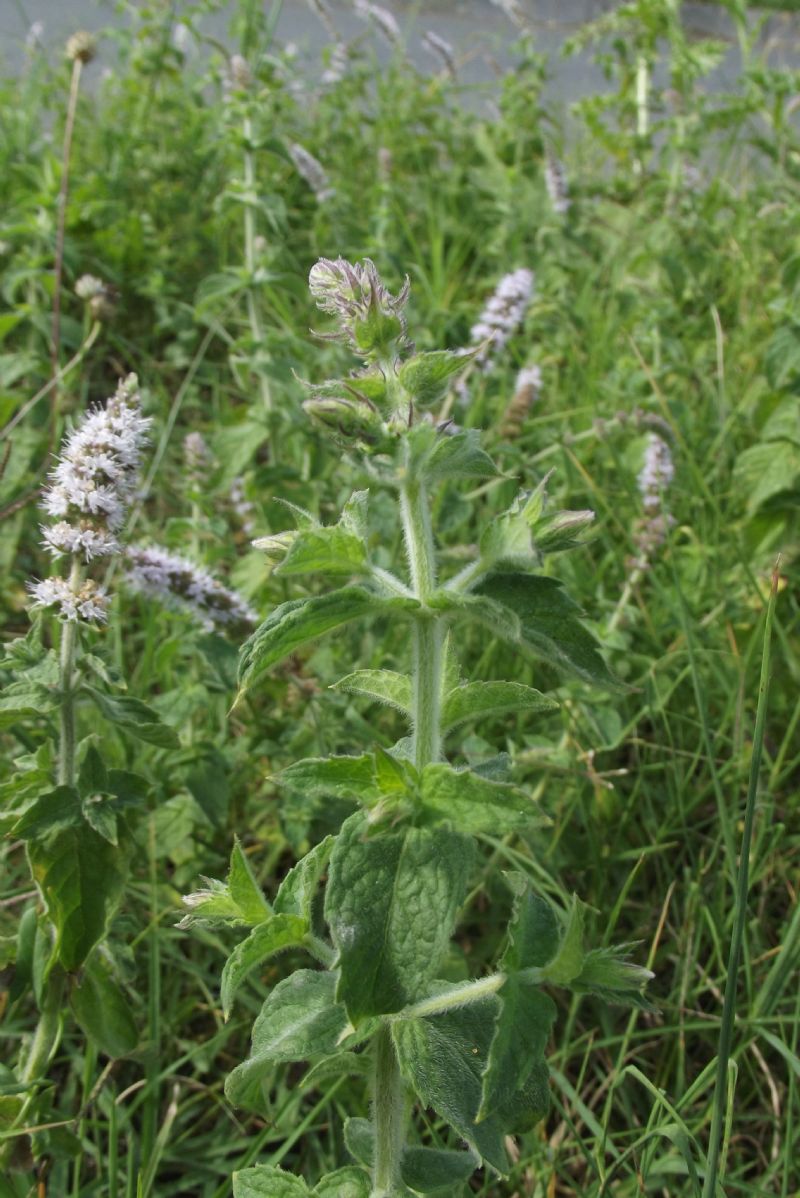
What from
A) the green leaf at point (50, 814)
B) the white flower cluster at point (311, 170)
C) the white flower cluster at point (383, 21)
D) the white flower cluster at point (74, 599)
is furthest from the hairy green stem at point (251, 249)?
the white flower cluster at point (383, 21)

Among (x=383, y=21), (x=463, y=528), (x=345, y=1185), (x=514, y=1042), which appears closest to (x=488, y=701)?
(x=514, y=1042)

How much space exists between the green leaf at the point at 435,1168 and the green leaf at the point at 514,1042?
15cm

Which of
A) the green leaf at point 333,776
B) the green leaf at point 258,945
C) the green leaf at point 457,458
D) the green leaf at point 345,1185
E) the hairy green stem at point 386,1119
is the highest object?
the green leaf at point 457,458

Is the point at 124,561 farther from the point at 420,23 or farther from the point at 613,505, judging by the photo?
the point at 420,23

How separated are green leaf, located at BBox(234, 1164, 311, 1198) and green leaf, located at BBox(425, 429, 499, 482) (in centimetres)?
83

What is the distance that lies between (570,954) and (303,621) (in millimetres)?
434

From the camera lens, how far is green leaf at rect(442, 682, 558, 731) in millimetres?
1182

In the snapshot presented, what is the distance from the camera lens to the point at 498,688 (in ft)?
3.94

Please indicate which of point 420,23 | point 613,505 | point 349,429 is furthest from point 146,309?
point 420,23

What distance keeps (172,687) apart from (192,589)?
467 mm

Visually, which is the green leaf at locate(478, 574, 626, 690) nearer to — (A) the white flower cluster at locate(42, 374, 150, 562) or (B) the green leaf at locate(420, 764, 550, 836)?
(B) the green leaf at locate(420, 764, 550, 836)

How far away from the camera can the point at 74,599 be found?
1.57 metres

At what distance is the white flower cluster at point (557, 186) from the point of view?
3670mm

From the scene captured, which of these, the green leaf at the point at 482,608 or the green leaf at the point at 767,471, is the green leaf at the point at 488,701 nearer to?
the green leaf at the point at 482,608
